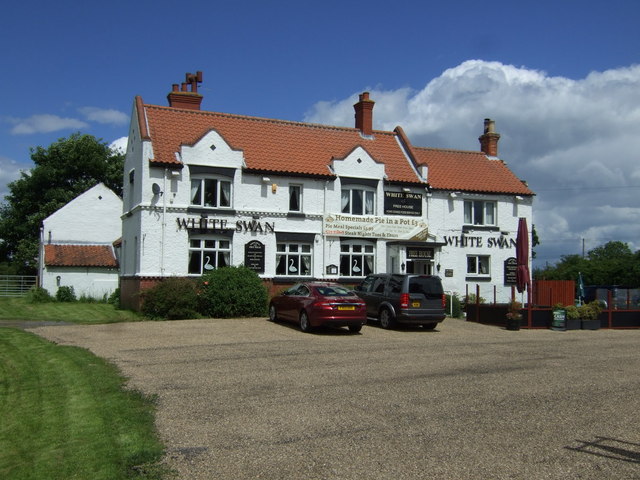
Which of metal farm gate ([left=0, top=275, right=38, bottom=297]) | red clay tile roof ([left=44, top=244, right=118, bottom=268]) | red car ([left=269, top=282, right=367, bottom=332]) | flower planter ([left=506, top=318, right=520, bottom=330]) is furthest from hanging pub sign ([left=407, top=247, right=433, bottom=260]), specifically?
metal farm gate ([left=0, top=275, right=38, bottom=297])

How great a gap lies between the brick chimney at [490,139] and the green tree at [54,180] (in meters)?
29.2

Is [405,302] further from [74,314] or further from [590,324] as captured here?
[74,314]

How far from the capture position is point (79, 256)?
1453 inches

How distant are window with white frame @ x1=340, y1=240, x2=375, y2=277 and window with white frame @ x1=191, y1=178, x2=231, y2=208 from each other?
223 inches

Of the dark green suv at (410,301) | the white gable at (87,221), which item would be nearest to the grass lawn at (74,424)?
the dark green suv at (410,301)

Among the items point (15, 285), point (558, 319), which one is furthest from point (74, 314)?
point (15, 285)

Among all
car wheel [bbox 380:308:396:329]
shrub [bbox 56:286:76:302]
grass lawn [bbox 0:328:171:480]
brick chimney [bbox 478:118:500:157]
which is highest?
brick chimney [bbox 478:118:500:157]

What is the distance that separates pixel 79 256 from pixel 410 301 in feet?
77.3

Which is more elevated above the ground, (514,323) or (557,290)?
(557,290)

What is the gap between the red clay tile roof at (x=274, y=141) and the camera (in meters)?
27.4

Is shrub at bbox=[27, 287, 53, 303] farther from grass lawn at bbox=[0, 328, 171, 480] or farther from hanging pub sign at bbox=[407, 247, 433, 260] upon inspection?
grass lawn at bbox=[0, 328, 171, 480]

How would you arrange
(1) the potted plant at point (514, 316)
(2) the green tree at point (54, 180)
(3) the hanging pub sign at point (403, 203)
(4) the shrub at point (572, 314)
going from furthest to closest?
(2) the green tree at point (54, 180) < (3) the hanging pub sign at point (403, 203) < (4) the shrub at point (572, 314) < (1) the potted plant at point (514, 316)

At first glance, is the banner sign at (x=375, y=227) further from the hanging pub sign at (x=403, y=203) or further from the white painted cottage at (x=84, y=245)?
the white painted cottage at (x=84, y=245)

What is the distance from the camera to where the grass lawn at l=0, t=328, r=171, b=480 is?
6.18 m
